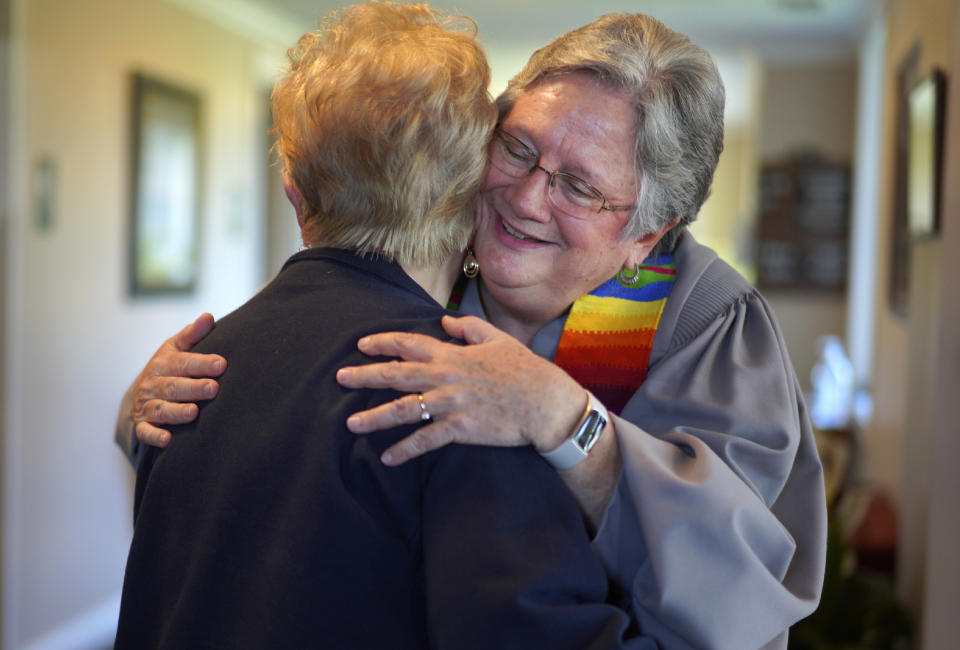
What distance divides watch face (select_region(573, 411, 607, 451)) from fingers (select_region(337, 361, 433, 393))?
0.68ft

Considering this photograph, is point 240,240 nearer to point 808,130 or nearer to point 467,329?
point 808,130

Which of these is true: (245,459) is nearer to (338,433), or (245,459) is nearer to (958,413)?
(338,433)

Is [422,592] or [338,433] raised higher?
[338,433]

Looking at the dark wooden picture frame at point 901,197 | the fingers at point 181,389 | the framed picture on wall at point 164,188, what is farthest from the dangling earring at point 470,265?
the framed picture on wall at point 164,188

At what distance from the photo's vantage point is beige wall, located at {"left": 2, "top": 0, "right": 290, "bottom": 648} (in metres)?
3.55

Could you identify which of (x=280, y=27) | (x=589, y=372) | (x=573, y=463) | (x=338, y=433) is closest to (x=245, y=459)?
(x=338, y=433)

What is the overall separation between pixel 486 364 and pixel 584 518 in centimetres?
26

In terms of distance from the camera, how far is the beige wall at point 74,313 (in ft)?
11.7

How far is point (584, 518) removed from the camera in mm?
1188

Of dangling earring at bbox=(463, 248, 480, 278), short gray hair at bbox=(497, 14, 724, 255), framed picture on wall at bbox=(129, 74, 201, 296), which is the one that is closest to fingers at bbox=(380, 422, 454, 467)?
dangling earring at bbox=(463, 248, 480, 278)

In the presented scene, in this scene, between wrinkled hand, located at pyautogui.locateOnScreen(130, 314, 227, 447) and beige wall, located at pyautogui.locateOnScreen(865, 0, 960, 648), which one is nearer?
wrinkled hand, located at pyautogui.locateOnScreen(130, 314, 227, 447)

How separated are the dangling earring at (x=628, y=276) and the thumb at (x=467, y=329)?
46 centimetres

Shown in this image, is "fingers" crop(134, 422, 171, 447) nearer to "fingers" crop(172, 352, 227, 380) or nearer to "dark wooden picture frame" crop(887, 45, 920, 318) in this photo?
"fingers" crop(172, 352, 227, 380)

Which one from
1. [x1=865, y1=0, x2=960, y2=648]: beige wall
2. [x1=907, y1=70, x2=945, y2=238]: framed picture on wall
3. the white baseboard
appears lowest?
the white baseboard
